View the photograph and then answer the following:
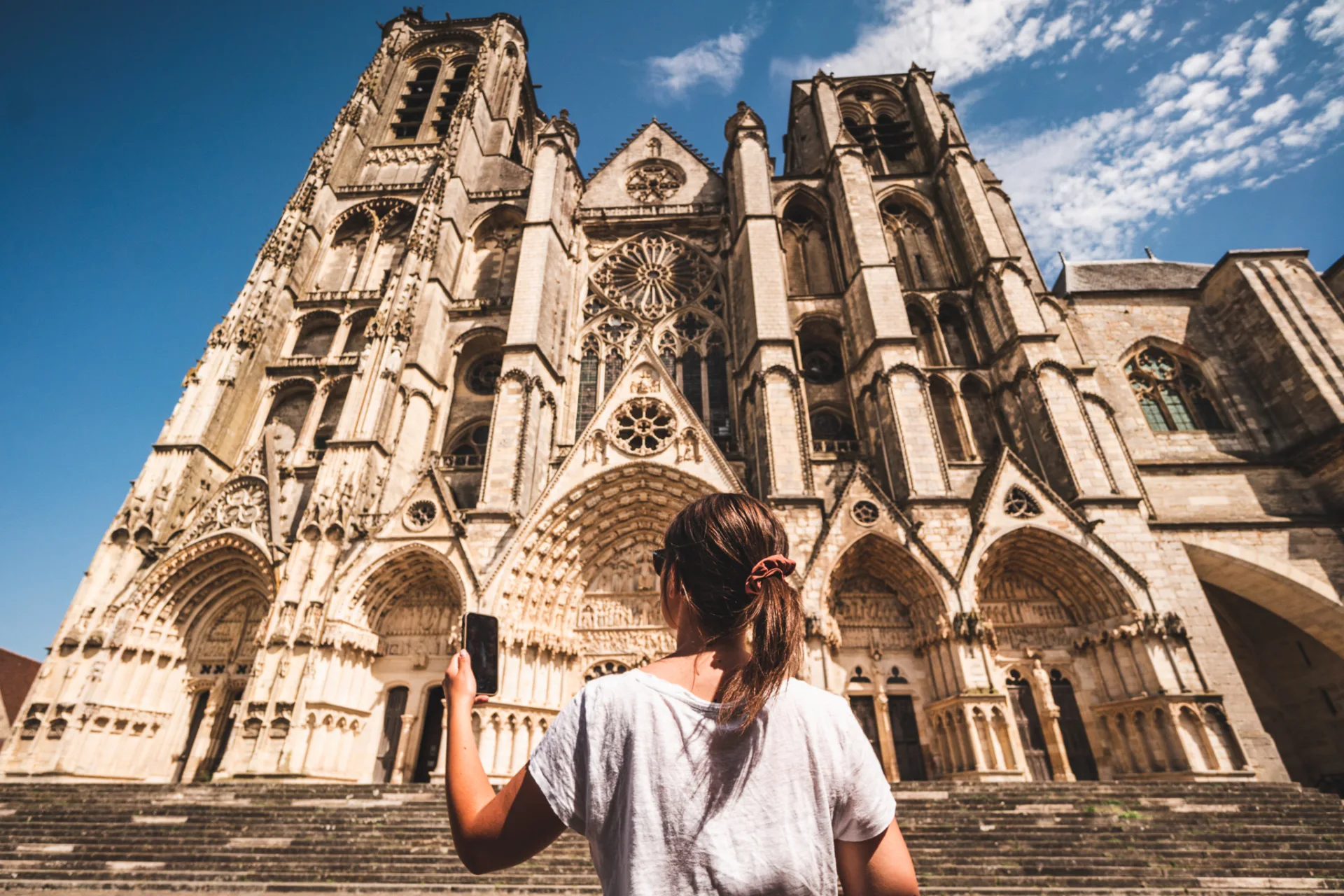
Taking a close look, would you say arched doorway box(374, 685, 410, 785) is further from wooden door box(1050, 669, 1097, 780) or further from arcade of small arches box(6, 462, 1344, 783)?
wooden door box(1050, 669, 1097, 780)

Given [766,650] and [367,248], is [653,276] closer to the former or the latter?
[367,248]

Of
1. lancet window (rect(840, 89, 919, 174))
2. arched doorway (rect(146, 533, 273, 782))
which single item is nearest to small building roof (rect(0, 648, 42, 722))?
arched doorway (rect(146, 533, 273, 782))

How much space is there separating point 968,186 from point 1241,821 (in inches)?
584

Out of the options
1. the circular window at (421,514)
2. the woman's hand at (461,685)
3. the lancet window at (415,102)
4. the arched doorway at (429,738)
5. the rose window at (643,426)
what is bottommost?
the woman's hand at (461,685)

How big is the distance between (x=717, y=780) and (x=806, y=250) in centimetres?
1895

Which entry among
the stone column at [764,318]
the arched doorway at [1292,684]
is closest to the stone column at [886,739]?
the stone column at [764,318]

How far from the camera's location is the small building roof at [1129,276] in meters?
17.3

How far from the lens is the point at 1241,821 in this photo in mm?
7445

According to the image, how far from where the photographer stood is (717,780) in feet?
3.53

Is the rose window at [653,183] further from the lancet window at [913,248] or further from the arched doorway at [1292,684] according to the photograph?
the arched doorway at [1292,684]

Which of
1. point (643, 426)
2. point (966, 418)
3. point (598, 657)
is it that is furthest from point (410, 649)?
point (966, 418)

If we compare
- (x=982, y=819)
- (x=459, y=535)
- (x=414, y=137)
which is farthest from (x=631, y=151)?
(x=982, y=819)

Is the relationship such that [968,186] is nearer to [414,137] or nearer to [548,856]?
[548,856]

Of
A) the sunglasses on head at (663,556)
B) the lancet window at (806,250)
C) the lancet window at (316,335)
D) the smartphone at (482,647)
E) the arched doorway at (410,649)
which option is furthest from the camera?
the lancet window at (806,250)
